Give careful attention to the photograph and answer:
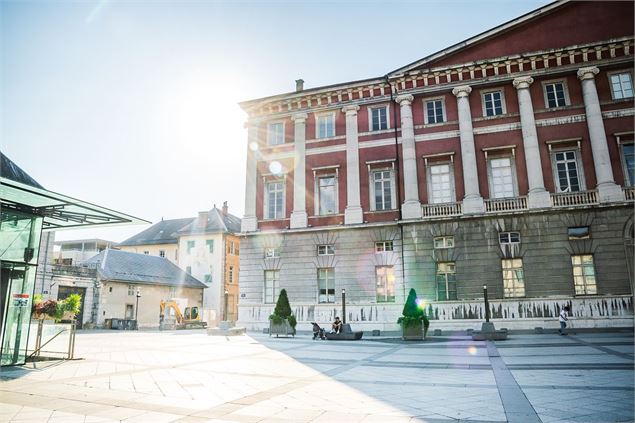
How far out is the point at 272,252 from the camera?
28.1m

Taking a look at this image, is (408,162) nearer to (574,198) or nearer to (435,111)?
(435,111)

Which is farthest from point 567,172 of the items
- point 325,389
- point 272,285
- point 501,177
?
point 325,389

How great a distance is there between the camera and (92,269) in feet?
118

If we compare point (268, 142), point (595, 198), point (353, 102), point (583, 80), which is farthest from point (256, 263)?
point (583, 80)

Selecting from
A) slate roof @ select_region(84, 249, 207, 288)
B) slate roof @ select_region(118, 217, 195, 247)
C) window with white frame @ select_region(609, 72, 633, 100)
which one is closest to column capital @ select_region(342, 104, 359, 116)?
window with white frame @ select_region(609, 72, 633, 100)

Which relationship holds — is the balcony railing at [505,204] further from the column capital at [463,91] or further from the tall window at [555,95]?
the column capital at [463,91]

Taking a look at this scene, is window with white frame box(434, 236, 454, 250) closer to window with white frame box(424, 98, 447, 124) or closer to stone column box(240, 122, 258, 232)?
window with white frame box(424, 98, 447, 124)

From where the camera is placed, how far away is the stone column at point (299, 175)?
27.7m

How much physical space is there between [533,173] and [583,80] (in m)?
6.14

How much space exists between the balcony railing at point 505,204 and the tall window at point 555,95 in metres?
6.05

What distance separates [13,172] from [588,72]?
27382 millimetres

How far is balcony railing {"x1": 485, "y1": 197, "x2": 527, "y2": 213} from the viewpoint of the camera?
23.4m

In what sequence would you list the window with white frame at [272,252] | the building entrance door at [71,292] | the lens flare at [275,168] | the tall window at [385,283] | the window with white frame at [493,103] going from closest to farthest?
the tall window at [385,283] → the window with white frame at [493,103] → the window with white frame at [272,252] → the lens flare at [275,168] → the building entrance door at [71,292]

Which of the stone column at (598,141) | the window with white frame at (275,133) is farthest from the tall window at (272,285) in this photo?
the stone column at (598,141)
